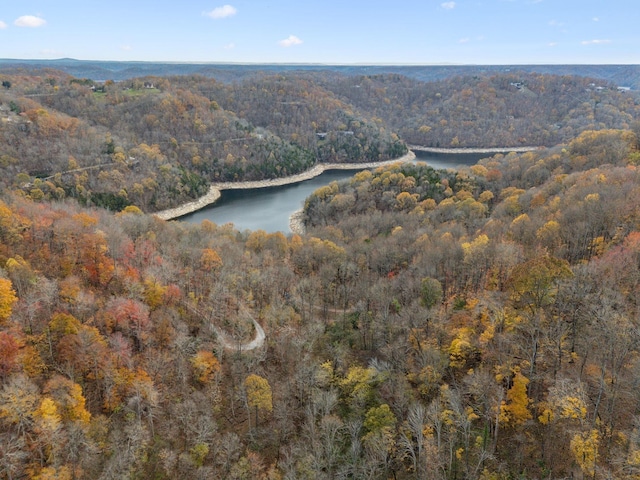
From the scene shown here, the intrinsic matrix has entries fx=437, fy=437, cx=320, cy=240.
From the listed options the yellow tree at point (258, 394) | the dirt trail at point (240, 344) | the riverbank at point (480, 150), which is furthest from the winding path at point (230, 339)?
the riverbank at point (480, 150)

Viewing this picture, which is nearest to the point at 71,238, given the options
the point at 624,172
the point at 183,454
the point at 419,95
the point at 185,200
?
the point at 183,454

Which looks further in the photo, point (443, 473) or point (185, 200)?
point (185, 200)

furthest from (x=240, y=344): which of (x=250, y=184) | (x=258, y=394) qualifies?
(x=250, y=184)

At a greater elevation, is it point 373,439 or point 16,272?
point 16,272

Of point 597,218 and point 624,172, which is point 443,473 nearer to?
point 597,218

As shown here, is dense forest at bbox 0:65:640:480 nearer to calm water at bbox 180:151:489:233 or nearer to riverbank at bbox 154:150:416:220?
calm water at bbox 180:151:489:233

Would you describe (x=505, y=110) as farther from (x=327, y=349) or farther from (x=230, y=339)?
(x=230, y=339)

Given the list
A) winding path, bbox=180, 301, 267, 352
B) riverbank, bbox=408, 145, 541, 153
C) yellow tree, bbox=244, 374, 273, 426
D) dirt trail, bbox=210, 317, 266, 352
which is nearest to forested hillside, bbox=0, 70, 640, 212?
riverbank, bbox=408, 145, 541, 153

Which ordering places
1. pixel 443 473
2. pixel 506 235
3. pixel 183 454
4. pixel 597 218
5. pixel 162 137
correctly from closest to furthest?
pixel 443 473 → pixel 183 454 → pixel 597 218 → pixel 506 235 → pixel 162 137
